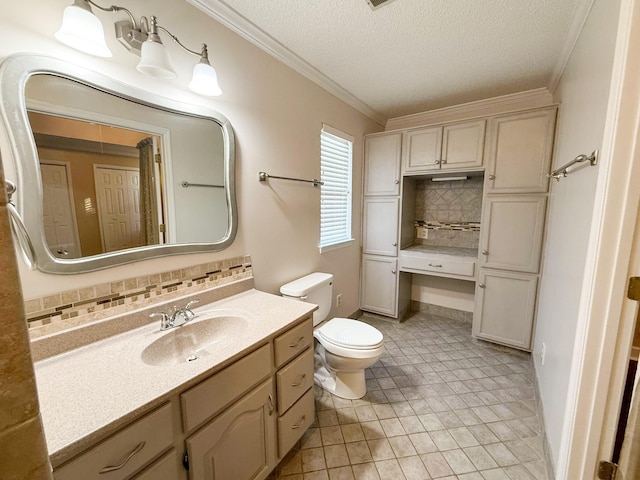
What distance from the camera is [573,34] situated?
1543 mm

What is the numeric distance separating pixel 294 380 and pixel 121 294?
858 millimetres

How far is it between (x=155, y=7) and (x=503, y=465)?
273 cm

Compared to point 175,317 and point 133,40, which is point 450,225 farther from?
point 133,40

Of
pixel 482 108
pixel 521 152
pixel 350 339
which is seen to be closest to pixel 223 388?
pixel 350 339

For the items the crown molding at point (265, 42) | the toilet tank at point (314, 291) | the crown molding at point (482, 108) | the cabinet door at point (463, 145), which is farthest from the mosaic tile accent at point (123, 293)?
the crown molding at point (482, 108)

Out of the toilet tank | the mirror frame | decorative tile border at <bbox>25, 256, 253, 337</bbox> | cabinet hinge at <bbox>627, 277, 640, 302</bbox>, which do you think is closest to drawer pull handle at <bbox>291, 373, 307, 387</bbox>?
the toilet tank

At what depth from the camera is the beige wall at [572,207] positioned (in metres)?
1.06

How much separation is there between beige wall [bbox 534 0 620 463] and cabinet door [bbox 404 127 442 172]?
2.86 ft

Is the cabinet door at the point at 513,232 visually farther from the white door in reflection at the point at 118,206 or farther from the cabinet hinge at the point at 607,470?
the white door in reflection at the point at 118,206

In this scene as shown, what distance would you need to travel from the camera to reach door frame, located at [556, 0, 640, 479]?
86 cm

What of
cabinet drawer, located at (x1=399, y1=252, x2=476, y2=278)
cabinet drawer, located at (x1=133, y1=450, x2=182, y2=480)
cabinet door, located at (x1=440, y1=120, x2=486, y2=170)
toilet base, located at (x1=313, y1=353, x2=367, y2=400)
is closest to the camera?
cabinet drawer, located at (x1=133, y1=450, x2=182, y2=480)

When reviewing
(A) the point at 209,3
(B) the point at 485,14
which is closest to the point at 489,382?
(B) the point at 485,14

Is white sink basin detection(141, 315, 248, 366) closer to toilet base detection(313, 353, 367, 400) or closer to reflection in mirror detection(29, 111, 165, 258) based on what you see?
reflection in mirror detection(29, 111, 165, 258)

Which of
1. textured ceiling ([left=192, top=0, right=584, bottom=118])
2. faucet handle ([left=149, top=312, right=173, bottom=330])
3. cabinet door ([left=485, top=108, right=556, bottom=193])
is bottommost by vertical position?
faucet handle ([left=149, top=312, right=173, bottom=330])
